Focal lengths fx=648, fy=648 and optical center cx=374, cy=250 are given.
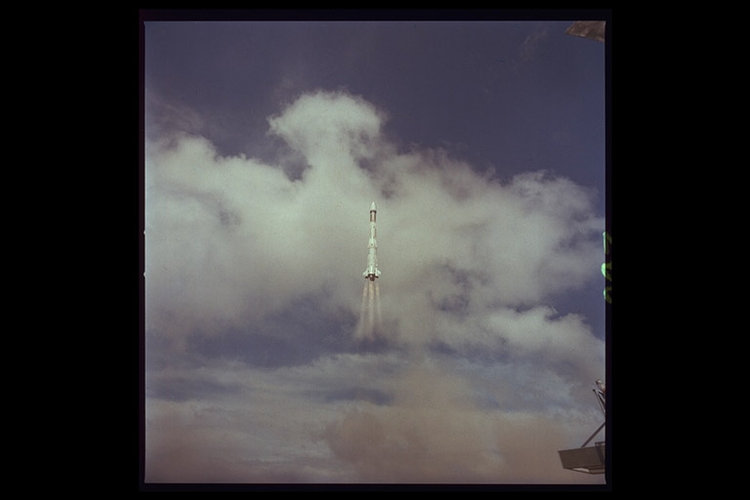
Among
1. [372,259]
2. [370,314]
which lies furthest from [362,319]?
[372,259]

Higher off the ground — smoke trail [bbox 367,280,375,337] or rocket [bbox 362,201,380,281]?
rocket [bbox 362,201,380,281]

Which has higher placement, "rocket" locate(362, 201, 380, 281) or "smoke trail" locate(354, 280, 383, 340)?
"rocket" locate(362, 201, 380, 281)

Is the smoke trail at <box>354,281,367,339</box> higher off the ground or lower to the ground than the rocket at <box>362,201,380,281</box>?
lower

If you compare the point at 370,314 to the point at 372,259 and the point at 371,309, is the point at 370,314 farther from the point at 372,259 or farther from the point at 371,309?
the point at 372,259

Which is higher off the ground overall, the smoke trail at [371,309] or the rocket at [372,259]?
the rocket at [372,259]

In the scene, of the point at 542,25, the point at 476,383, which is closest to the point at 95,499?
the point at 476,383

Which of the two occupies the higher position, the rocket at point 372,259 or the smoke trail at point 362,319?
the rocket at point 372,259

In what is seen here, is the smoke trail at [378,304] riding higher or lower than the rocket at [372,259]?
lower

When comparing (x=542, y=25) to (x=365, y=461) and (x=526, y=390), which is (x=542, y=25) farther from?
(x=365, y=461)

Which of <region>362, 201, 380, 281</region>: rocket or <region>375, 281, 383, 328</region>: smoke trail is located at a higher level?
<region>362, 201, 380, 281</region>: rocket
